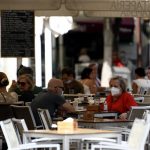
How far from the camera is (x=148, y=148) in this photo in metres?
13.7

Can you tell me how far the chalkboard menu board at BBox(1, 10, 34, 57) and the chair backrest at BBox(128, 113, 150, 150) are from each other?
26.9 feet

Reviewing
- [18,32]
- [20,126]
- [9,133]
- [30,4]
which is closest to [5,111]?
[20,126]

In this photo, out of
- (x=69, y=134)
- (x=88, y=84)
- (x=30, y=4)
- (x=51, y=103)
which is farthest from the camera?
(x=88, y=84)

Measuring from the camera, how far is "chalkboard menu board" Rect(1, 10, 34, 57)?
19422 millimetres

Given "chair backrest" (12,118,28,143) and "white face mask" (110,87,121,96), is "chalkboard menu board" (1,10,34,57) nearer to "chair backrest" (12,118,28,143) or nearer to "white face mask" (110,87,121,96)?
"white face mask" (110,87,121,96)

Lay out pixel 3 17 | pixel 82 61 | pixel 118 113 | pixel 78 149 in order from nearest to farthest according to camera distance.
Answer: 1. pixel 78 149
2. pixel 118 113
3. pixel 3 17
4. pixel 82 61

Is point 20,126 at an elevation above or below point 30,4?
below

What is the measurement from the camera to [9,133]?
1159 cm

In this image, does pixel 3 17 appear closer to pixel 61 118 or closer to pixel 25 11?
pixel 25 11

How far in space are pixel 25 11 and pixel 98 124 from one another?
660 centimetres

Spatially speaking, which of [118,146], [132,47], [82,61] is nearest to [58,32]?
[118,146]

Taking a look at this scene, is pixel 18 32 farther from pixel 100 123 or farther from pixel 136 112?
pixel 100 123

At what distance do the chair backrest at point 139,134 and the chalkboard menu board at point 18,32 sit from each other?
8196 mm

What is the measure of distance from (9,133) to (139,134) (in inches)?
63.9
